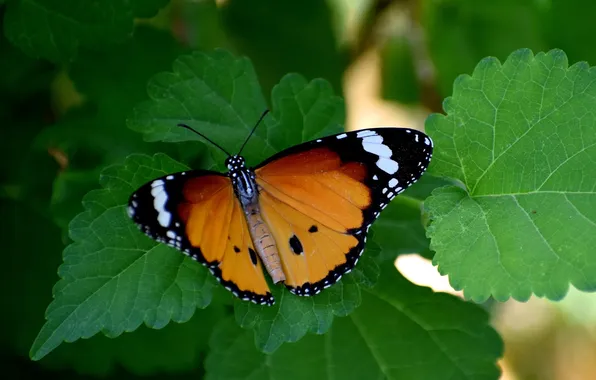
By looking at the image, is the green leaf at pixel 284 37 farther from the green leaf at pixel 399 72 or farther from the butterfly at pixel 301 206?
the butterfly at pixel 301 206

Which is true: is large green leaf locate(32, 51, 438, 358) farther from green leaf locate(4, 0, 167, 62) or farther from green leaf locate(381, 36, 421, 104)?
green leaf locate(381, 36, 421, 104)

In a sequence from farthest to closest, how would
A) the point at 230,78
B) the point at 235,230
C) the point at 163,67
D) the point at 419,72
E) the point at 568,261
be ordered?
the point at 419,72 < the point at 163,67 < the point at 230,78 < the point at 235,230 < the point at 568,261

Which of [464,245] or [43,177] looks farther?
[43,177]

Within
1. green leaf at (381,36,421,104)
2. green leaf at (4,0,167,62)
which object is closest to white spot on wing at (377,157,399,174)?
green leaf at (4,0,167,62)

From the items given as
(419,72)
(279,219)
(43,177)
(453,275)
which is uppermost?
(419,72)

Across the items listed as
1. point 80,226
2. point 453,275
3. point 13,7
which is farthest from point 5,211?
point 453,275

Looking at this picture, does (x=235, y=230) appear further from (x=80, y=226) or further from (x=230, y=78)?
(x=230, y=78)

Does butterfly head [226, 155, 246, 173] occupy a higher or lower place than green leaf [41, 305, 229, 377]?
higher
